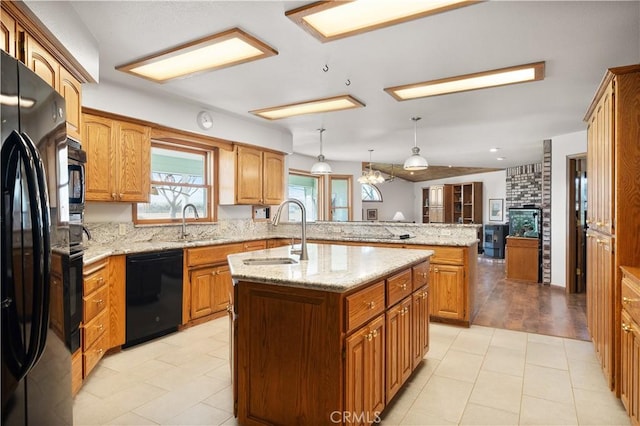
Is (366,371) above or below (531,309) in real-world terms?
above

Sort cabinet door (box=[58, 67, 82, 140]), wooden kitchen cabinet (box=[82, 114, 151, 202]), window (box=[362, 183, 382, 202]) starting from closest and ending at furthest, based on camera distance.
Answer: cabinet door (box=[58, 67, 82, 140]) < wooden kitchen cabinet (box=[82, 114, 151, 202]) < window (box=[362, 183, 382, 202])

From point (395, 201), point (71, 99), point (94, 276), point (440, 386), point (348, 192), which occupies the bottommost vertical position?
point (440, 386)

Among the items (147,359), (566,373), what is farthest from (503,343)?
(147,359)

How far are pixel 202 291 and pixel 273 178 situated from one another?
7.02ft

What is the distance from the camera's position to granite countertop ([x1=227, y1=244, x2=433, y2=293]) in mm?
1741

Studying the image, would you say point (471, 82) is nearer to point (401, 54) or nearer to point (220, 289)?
point (401, 54)

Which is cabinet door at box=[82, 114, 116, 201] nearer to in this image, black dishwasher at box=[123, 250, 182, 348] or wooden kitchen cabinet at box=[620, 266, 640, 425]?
black dishwasher at box=[123, 250, 182, 348]

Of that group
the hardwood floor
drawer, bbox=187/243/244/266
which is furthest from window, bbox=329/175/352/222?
drawer, bbox=187/243/244/266

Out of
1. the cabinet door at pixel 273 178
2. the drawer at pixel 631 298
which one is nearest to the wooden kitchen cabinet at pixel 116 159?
the cabinet door at pixel 273 178

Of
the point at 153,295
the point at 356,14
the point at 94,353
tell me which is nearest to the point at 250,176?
the point at 153,295

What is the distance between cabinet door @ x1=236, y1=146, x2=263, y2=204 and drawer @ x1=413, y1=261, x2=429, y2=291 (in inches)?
111

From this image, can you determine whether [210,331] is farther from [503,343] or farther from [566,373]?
[566,373]

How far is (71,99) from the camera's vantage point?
8.23ft

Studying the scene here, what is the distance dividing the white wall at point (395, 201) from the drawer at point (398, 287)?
1017 centimetres
